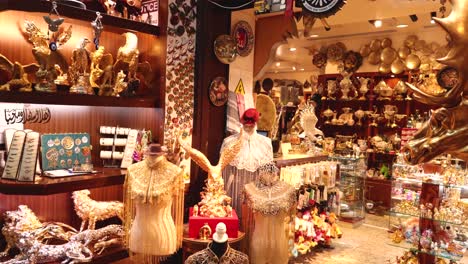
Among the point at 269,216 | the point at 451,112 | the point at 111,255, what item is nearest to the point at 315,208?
the point at 269,216

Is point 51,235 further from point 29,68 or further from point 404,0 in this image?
point 404,0

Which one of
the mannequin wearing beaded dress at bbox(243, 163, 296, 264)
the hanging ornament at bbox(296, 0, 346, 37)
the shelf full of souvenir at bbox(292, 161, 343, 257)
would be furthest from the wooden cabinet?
the shelf full of souvenir at bbox(292, 161, 343, 257)

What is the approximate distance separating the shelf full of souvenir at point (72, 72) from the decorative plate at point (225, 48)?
0.62 meters

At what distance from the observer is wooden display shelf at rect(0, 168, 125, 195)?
2371mm

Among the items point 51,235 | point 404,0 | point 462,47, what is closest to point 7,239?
point 51,235

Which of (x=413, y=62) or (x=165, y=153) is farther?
(x=413, y=62)

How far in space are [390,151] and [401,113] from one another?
786 mm

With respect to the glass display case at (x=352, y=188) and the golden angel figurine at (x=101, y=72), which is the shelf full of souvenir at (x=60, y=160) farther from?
the glass display case at (x=352, y=188)

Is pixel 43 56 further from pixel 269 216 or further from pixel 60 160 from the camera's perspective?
pixel 269 216

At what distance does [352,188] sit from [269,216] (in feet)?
9.86

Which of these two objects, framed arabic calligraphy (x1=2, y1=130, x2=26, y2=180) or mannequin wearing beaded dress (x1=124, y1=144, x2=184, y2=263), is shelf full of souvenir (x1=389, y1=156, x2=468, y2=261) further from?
framed arabic calligraphy (x1=2, y1=130, x2=26, y2=180)

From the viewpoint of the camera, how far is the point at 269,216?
3.00 metres

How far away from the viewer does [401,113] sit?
23.6ft

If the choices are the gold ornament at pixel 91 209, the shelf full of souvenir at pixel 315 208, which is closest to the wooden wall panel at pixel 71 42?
the gold ornament at pixel 91 209
